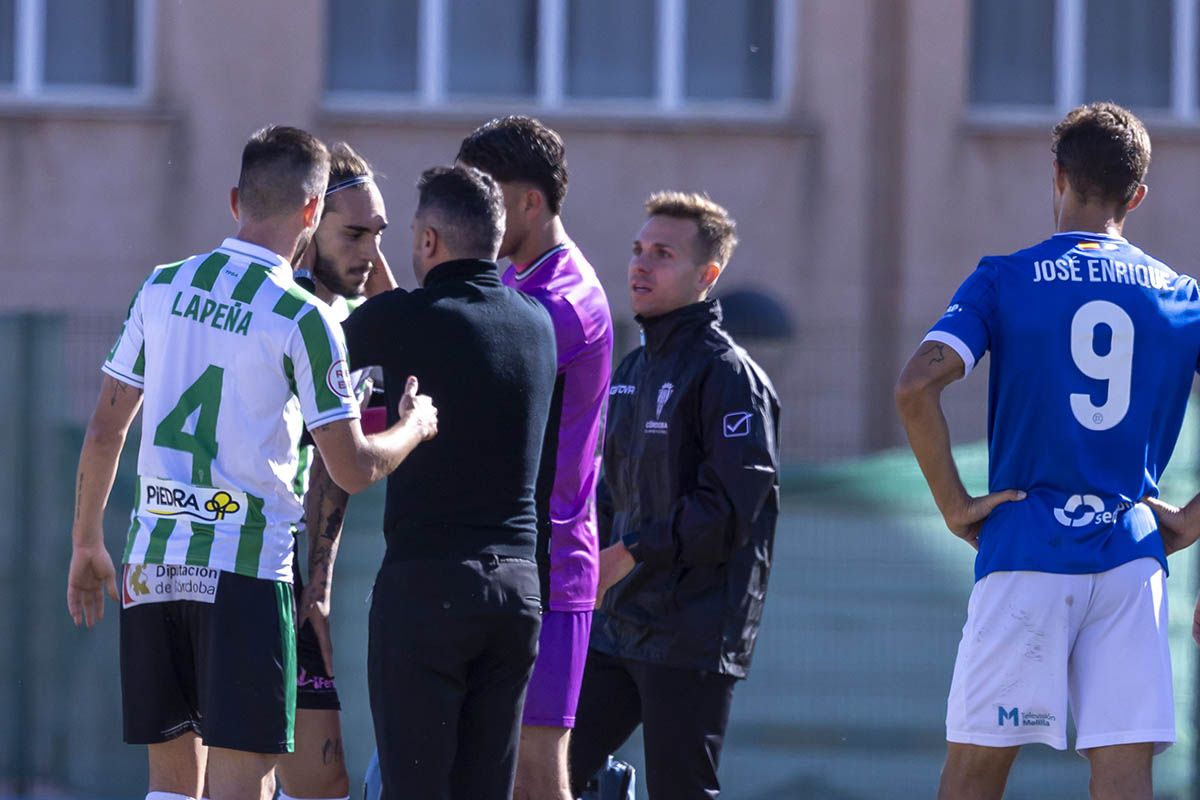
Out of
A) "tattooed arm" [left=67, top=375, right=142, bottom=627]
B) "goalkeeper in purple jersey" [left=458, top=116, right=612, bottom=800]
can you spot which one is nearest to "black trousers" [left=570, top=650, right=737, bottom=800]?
"goalkeeper in purple jersey" [left=458, top=116, right=612, bottom=800]

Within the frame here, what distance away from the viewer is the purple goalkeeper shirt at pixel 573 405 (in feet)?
14.9

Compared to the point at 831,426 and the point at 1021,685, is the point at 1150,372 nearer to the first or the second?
the point at 1021,685

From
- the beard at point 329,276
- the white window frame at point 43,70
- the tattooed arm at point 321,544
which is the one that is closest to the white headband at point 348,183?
the beard at point 329,276

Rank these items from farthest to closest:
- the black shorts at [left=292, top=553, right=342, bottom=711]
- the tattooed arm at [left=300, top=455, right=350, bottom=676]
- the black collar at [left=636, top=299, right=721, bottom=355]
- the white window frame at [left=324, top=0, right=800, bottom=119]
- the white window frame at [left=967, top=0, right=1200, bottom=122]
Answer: the white window frame at [left=967, top=0, right=1200, bottom=122] → the white window frame at [left=324, top=0, right=800, bottom=119] → the black collar at [left=636, top=299, right=721, bottom=355] → the black shorts at [left=292, top=553, right=342, bottom=711] → the tattooed arm at [left=300, top=455, right=350, bottom=676]

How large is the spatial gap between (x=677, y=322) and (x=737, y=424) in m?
0.44

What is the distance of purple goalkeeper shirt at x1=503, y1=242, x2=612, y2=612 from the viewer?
4543 mm

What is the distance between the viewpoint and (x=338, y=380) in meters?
4.11

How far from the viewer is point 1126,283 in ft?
14.3

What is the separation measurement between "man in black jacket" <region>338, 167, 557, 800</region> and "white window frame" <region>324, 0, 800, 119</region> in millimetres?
9388

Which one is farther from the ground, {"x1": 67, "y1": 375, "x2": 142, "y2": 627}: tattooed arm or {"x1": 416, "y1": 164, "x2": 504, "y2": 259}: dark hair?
{"x1": 416, "y1": 164, "x2": 504, "y2": 259}: dark hair

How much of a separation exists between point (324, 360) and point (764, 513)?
1.81m

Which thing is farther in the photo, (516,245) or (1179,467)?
(1179,467)

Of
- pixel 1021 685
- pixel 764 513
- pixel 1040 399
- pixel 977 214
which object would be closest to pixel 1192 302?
pixel 1040 399

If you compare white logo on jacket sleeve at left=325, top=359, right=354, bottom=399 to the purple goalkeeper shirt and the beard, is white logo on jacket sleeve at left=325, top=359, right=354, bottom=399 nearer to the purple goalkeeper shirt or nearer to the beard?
the purple goalkeeper shirt
